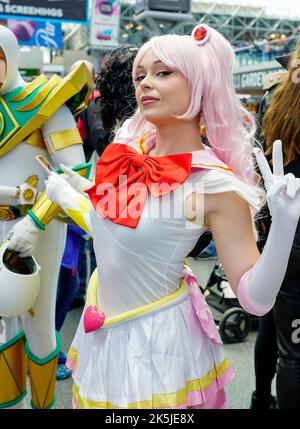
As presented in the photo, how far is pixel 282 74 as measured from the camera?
1652 mm

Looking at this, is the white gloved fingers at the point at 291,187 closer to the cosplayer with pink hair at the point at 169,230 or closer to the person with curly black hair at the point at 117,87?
the cosplayer with pink hair at the point at 169,230

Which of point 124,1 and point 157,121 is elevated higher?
point 157,121

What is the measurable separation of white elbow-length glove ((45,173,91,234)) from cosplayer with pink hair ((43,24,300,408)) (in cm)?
10

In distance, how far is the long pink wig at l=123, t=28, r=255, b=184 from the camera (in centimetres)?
101

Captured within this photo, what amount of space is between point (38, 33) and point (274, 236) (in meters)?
7.80

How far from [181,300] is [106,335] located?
7.0 inches

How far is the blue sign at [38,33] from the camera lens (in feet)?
25.5

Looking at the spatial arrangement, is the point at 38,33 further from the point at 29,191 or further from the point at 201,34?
the point at 201,34
